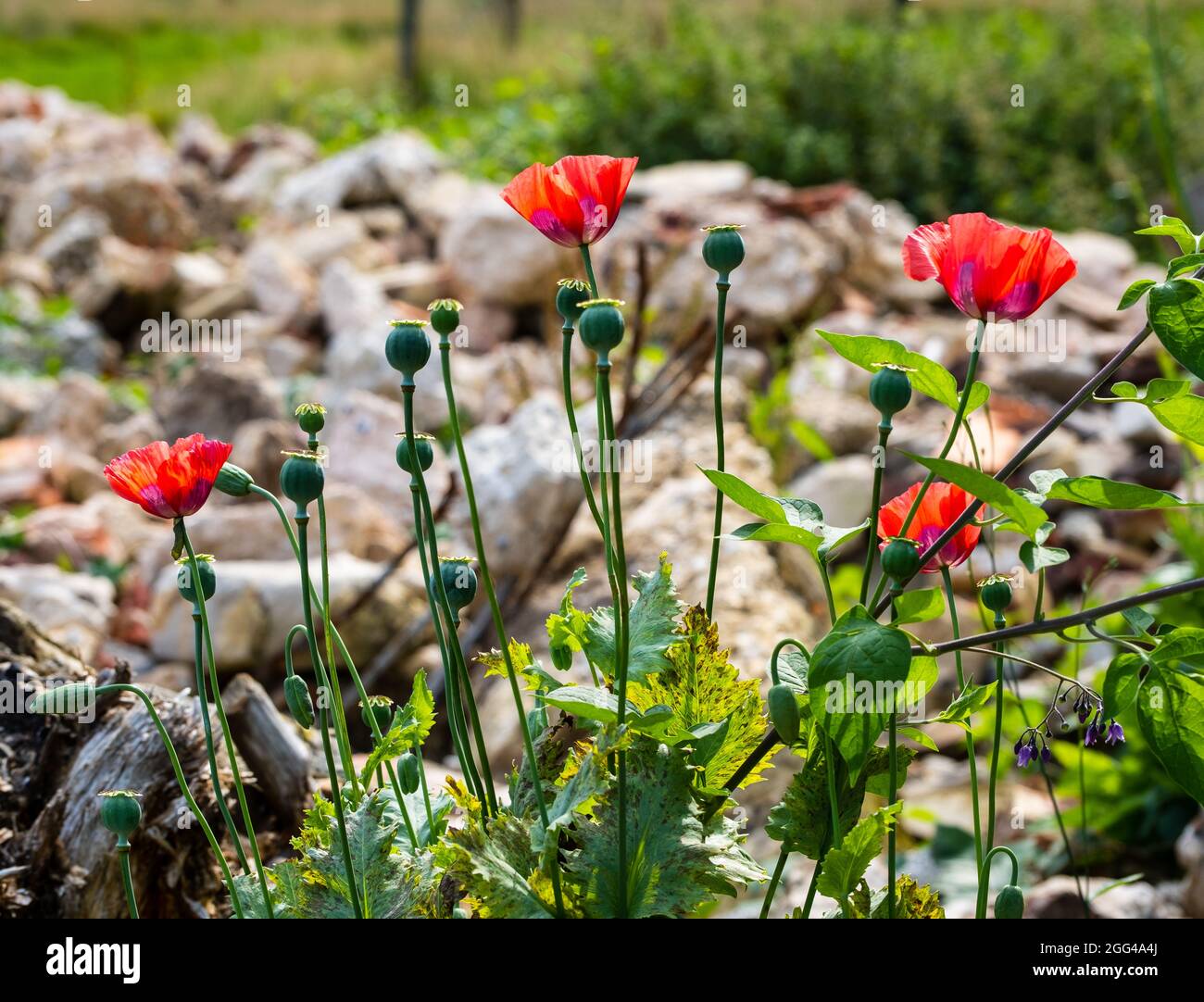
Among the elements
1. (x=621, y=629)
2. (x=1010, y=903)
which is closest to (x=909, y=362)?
(x=621, y=629)

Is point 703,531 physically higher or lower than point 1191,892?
higher

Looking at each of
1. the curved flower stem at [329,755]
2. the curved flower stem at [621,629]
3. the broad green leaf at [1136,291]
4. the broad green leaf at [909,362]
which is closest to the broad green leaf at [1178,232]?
the broad green leaf at [1136,291]

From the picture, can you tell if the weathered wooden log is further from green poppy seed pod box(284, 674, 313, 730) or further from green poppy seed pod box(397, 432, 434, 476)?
green poppy seed pod box(397, 432, 434, 476)

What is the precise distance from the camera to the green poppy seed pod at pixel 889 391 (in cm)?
84

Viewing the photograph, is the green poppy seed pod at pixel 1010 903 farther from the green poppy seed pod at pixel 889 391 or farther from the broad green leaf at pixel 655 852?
the green poppy seed pod at pixel 889 391

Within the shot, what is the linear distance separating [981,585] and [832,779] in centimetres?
23

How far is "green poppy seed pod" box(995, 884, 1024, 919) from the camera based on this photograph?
926 millimetres

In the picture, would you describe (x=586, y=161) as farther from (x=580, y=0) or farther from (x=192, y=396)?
(x=580, y=0)

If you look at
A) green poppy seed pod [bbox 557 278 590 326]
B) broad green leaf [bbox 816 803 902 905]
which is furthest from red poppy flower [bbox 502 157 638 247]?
broad green leaf [bbox 816 803 902 905]

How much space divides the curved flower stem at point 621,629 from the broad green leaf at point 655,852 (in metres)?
0.02

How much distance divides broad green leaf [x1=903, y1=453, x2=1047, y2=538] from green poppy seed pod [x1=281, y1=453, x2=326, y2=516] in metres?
0.38

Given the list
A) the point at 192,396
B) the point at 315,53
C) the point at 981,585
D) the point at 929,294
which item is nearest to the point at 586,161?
the point at 981,585

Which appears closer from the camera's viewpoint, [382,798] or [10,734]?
[382,798]
